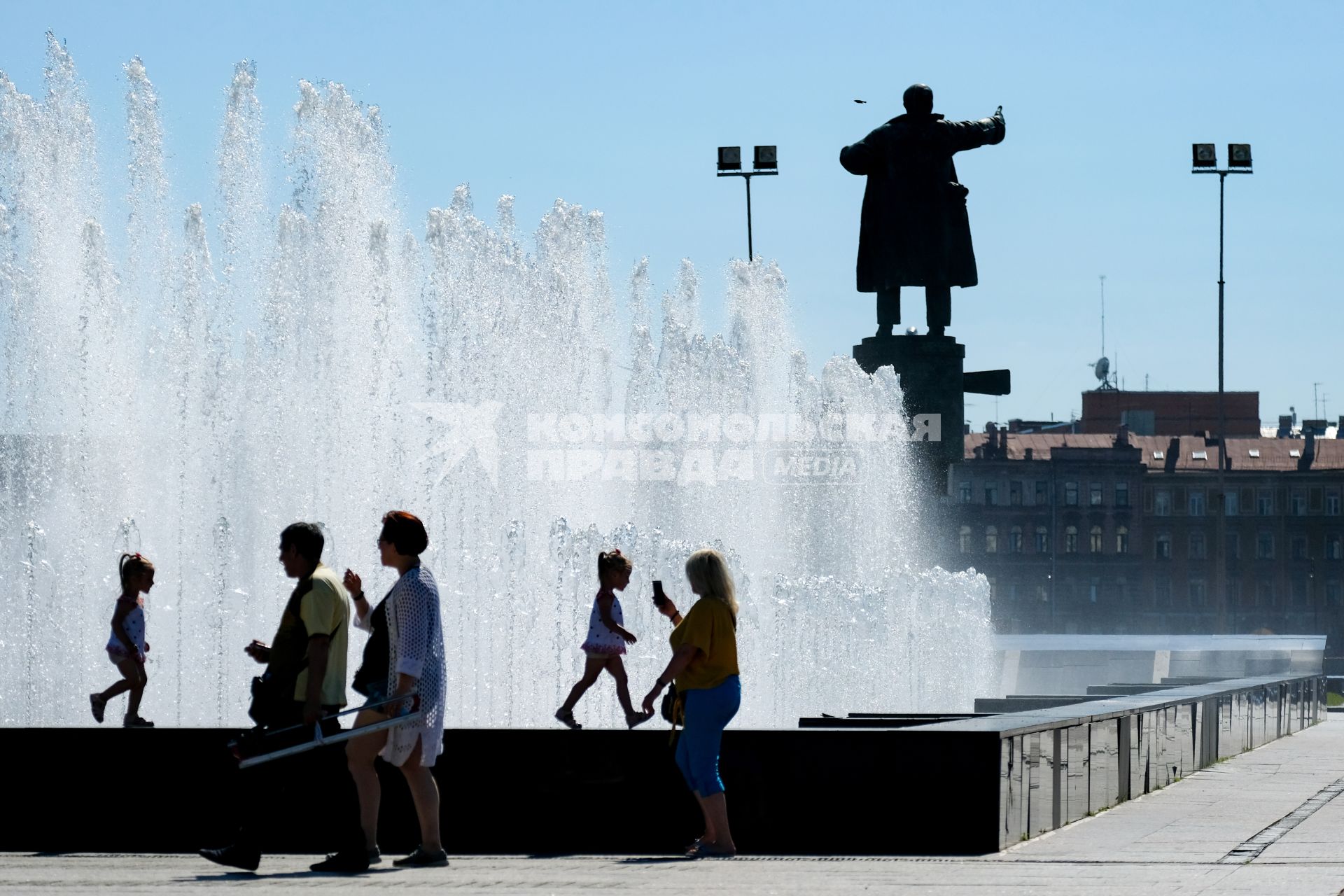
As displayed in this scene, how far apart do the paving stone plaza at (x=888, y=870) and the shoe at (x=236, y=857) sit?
0.17 feet

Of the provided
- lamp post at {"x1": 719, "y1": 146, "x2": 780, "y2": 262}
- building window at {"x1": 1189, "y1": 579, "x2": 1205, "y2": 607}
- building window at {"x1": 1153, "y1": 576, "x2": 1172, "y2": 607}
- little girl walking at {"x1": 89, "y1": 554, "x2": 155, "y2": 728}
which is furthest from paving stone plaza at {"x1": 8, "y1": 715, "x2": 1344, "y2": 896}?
→ building window at {"x1": 1189, "y1": 579, "x2": 1205, "y2": 607}

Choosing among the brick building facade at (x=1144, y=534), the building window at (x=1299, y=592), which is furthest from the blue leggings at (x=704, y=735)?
the building window at (x=1299, y=592)

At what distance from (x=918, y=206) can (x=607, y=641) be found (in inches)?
650

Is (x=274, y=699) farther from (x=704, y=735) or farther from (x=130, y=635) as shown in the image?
(x=130, y=635)

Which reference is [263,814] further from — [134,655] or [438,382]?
[438,382]

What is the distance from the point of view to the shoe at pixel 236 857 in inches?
281

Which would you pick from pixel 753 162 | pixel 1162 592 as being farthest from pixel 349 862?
pixel 1162 592

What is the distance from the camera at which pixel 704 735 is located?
7547 millimetres

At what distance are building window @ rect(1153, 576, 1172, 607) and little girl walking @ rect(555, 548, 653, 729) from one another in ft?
299

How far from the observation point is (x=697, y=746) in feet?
24.7

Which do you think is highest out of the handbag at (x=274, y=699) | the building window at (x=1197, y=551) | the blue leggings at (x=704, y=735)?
the building window at (x=1197, y=551)

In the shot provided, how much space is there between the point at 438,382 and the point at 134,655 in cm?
1401

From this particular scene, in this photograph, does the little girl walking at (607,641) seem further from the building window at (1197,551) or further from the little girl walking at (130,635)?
the building window at (1197,551)

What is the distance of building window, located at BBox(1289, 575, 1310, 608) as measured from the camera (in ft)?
321
